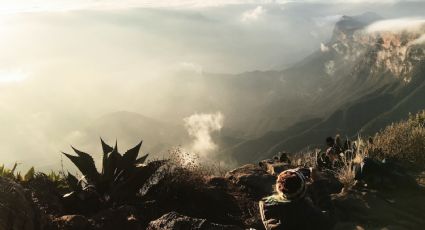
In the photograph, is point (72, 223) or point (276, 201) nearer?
point (72, 223)

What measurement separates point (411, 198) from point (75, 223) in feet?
20.8

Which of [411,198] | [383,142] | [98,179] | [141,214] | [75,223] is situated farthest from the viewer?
[383,142]

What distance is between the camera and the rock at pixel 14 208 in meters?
5.53

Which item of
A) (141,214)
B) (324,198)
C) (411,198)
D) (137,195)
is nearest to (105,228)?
(141,214)

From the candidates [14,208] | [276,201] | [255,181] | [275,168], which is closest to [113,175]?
[14,208]

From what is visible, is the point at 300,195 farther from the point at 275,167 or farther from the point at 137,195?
the point at 275,167

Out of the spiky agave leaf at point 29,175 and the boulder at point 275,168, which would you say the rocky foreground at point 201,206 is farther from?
the boulder at point 275,168

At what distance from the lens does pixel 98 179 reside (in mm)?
8023

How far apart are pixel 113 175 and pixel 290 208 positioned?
3350mm

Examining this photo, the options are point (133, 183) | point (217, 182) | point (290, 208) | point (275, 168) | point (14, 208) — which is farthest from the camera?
point (275, 168)

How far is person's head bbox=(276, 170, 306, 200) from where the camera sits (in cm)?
632

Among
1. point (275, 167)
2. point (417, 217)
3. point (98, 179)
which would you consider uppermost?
point (98, 179)

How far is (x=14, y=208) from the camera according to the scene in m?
→ 5.68

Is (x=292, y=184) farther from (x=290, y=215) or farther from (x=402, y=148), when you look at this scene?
(x=402, y=148)
